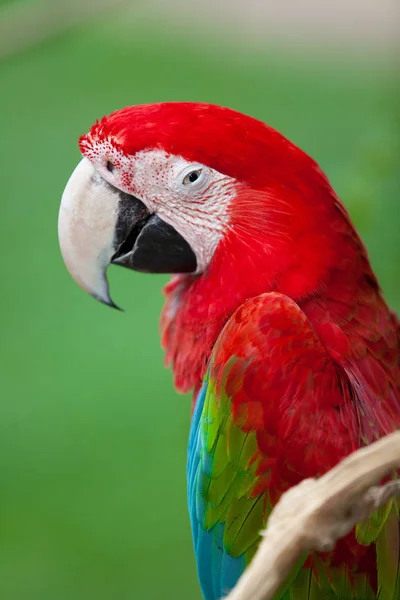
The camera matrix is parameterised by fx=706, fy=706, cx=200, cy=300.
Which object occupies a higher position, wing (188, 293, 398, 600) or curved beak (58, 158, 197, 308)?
curved beak (58, 158, 197, 308)

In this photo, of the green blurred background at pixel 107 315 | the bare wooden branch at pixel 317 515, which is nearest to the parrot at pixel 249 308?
the green blurred background at pixel 107 315

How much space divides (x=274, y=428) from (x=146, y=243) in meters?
0.31

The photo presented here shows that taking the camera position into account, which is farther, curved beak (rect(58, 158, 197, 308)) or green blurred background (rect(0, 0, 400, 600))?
green blurred background (rect(0, 0, 400, 600))

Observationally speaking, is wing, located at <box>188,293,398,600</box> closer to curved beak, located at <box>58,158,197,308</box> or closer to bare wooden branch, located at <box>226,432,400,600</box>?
curved beak, located at <box>58,158,197,308</box>

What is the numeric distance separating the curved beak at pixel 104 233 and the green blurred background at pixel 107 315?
1.21 ft

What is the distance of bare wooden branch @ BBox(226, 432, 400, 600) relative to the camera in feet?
1.14

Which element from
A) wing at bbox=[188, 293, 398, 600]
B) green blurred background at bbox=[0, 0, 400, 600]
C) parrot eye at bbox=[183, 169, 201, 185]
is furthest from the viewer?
green blurred background at bbox=[0, 0, 400, 600]

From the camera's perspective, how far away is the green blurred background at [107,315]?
1.93 m

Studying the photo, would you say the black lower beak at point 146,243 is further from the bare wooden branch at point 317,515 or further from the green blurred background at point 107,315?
the bare wooden branch at point 317,515

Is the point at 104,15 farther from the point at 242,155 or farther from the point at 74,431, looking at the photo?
the point at 74,431

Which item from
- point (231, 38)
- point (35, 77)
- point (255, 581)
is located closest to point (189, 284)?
point (255, 581)

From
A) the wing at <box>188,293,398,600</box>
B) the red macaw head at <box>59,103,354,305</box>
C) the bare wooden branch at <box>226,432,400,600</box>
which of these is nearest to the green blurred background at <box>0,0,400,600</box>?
the red macaw head at <box>59,103,354,305</box>

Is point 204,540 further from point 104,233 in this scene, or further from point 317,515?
point 317,515

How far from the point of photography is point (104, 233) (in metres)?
0.94
